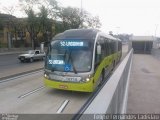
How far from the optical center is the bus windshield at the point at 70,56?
8.68 meters

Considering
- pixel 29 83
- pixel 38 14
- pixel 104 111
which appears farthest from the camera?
pixel 38 14

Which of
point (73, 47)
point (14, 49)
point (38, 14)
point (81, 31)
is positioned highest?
point (38, 14)

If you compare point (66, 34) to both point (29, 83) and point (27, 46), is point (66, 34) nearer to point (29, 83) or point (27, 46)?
point (29, 83)

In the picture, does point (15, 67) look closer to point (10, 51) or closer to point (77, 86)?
point (77, 86)

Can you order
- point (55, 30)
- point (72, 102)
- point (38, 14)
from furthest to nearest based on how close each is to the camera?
1. point (55, 30)
2. point (38, 14)
3. point (72, 102)

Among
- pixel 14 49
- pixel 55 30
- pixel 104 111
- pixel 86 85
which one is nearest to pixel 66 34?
pixel 86 85

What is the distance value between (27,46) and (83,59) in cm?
4813

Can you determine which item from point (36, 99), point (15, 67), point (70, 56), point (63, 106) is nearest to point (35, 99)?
point (36, 99)

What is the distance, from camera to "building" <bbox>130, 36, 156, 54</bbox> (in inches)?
2026

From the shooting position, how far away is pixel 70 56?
29.1 ft

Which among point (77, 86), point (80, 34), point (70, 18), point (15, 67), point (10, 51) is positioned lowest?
point (10, 51)

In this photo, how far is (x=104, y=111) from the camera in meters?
2.57

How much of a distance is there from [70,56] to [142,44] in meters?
48.3

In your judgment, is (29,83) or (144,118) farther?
(29,83)
